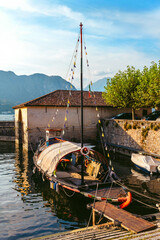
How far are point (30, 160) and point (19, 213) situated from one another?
14.5m

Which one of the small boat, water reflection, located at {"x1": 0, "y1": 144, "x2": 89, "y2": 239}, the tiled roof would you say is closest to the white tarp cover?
water reflection, located at {"x1": 0, "y1": 144, "x2": 89, "y2": 239}

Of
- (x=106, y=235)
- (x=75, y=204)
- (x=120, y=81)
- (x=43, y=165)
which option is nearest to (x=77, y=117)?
(x=120, y=81)

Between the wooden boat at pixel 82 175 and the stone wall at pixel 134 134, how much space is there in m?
10.7

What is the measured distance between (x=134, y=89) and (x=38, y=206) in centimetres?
2536

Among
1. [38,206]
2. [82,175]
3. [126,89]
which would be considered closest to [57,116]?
[126,89]

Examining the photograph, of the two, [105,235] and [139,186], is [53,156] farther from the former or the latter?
[105,235]

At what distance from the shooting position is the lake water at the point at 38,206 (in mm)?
11469

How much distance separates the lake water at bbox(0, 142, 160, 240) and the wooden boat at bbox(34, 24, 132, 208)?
42.6 inches

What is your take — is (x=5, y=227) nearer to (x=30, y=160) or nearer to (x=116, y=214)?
(x=116, y=214)

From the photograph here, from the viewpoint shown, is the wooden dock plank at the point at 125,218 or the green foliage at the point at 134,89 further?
the green foliage at the point at 134,89

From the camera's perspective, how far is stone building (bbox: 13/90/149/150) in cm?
3306

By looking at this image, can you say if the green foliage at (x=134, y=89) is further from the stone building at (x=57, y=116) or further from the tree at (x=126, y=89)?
the stone building at (x=57, y=116)

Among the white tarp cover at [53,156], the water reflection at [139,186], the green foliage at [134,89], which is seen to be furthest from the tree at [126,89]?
the white tarp cover at [53,156]

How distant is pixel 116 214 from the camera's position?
35.3 ft
